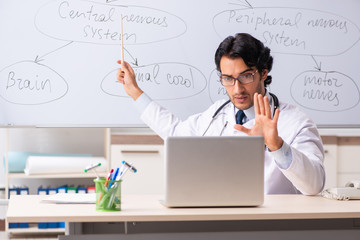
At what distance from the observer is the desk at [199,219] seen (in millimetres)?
1412

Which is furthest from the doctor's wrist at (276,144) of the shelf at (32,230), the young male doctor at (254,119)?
the shelf at (32,230)

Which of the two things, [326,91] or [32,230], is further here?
[32,230]

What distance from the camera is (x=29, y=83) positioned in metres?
2.57

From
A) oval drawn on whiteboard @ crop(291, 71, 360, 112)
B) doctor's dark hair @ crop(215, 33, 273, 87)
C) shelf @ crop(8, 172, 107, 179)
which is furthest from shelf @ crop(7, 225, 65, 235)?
doctor's dark hair @ crop(215, 33, 273, 87)

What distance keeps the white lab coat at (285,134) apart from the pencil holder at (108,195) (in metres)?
0.50

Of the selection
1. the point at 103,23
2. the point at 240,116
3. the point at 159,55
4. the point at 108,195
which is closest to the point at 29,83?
the point at 103,23

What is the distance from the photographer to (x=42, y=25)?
2.57 meters

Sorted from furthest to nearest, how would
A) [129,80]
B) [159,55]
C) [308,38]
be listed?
[308,38] < [159,55] < [129,80]

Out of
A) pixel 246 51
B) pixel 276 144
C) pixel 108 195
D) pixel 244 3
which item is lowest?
pixel 108 195

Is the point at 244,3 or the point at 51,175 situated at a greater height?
the point at 244,3

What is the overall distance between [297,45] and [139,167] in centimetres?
122

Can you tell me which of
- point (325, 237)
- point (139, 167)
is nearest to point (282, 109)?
point (325, 237)

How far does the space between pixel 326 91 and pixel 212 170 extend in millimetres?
1530

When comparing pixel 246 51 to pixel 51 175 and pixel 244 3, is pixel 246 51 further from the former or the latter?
pixel 51 175
